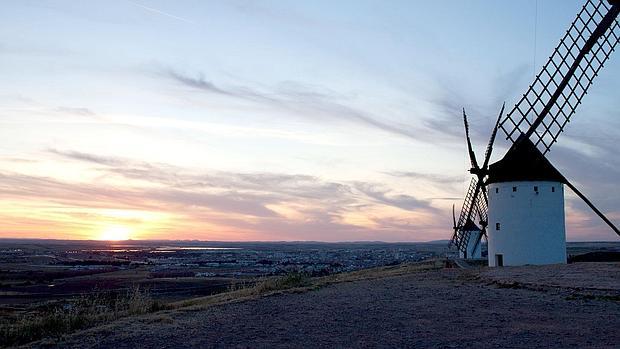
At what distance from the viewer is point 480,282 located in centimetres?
2327

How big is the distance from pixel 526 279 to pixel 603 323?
31.2ft

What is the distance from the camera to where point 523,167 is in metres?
32.4

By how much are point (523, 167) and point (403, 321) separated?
69.0 ft

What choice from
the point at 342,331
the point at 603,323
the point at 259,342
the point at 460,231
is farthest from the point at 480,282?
the point at 460,231

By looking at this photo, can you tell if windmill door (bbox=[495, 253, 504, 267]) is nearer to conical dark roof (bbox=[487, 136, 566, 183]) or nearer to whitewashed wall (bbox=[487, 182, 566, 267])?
whitewashed wall (bbox=[487, 182, 566, 267])

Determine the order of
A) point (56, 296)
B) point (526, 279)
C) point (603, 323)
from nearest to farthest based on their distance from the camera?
point (603, 323) → point (526, 279) → point (56, 296)

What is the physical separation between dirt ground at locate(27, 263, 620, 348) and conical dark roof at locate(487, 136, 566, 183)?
37.2 feet

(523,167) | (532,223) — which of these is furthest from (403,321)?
(523,167)

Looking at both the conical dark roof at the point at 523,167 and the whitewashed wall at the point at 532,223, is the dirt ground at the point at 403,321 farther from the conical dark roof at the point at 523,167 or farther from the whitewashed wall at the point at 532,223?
the conical dark roof at the point at 523,167

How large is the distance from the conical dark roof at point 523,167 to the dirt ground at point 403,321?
11329 mm

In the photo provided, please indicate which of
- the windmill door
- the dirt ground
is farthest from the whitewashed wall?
the dirt ground

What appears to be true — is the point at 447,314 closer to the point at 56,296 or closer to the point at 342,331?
the point at 342,331

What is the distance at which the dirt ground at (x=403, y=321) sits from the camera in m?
11.8

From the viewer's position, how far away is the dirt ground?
38.7ft
